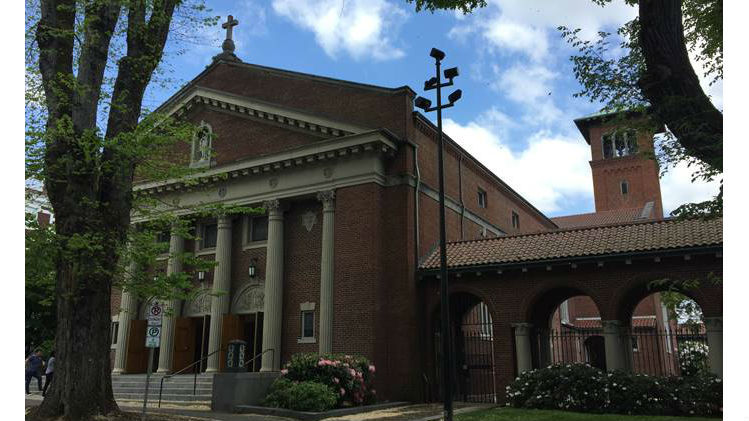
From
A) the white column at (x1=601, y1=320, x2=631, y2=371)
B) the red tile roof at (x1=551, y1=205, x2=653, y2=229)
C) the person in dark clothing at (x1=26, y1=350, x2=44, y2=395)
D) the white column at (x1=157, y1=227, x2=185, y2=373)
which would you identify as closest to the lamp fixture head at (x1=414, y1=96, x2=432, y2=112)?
the white column at (x1=601, y1=320, x2=631, y2=371)

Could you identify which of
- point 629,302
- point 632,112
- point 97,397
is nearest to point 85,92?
point 97,397

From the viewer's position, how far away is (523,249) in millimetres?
21594

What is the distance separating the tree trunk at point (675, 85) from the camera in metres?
9.04

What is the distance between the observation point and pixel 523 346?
19906 mm

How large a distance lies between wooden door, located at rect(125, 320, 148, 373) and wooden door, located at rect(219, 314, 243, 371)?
430cm

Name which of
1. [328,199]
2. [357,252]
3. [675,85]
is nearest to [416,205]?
[357,252]

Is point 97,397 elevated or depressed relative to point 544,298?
depressed

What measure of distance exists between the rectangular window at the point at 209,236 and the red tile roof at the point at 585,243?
8.91m

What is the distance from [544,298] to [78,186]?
15198mm

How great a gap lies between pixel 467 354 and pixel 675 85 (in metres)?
16.1

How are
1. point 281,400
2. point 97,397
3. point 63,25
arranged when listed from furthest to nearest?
point 281,400
point 63,25
point 97,397

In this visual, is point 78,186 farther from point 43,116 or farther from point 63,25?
point 63,25

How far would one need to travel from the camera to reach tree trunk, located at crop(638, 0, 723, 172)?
29.7ft

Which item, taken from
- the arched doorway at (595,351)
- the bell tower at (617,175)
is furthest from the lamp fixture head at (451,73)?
the bell tower at (617,175)
